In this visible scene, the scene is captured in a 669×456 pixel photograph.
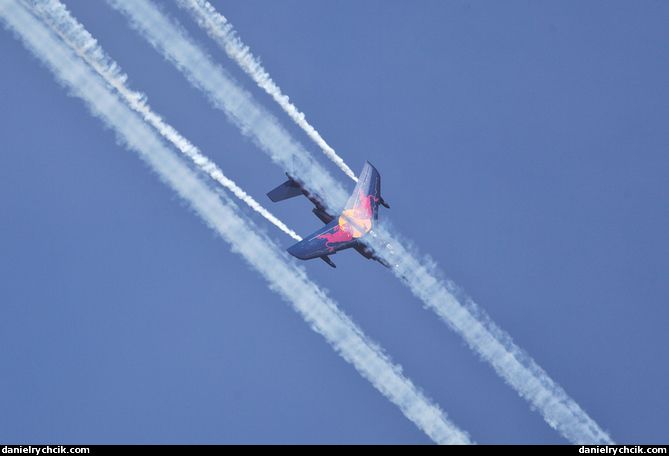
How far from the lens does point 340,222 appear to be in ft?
211

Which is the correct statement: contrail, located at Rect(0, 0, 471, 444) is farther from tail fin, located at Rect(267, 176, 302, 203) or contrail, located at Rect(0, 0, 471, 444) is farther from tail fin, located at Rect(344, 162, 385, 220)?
tail fin, located at Rect(344, 162, 385, 220)

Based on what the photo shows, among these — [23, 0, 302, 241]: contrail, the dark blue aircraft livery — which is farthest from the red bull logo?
[23, 0, 302, 241]: contrail

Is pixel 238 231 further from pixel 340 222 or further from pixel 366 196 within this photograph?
pixel 366 196

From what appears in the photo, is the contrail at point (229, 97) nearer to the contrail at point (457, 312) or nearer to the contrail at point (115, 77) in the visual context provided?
the contrail at point (457, 312)

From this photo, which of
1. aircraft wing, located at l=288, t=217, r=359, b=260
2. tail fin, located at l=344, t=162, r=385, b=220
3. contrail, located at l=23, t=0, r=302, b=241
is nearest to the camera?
contrail, located at l=23, t=0, r=302, b=241

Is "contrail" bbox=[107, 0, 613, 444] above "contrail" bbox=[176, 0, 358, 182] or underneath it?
underneath

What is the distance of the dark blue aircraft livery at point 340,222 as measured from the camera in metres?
62.6

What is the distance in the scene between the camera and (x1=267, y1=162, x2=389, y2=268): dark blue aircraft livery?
6256 centimetres
